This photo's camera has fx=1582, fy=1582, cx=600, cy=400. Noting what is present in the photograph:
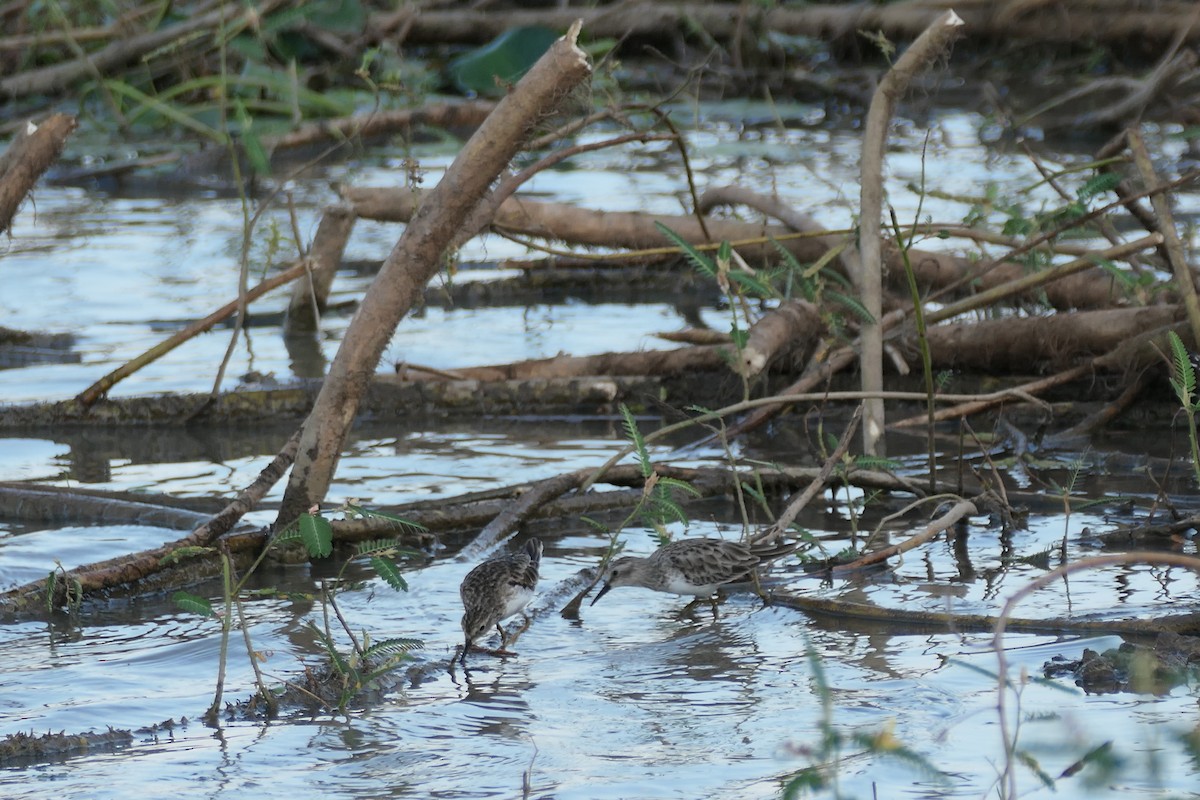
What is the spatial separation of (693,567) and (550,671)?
2.11 ft

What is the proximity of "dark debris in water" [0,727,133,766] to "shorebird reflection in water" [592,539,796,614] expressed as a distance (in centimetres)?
158

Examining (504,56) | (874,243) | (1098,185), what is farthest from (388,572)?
(504,56)

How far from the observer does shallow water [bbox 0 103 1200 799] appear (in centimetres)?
336

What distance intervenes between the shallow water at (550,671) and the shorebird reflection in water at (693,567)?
0.38 ft

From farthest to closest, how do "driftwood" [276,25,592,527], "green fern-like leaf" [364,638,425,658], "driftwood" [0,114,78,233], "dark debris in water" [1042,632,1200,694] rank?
1. "driftwood" [0,114,78,233]
2. "driftwood" [276,25,592,527]
3. "green fern-like leaf" [364,638,425,658]
4. "dark debris in water" [1042,632,1200,694]

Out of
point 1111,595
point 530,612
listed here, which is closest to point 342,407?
point 530,612

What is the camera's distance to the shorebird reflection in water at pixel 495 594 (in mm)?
4207

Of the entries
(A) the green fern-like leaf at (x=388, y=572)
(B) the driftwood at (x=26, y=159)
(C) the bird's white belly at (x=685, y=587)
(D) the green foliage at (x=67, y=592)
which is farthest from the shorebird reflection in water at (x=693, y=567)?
(B) the driftwood at (x=26, y=159)

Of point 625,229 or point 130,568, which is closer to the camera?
point 130,568

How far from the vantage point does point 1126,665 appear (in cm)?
376

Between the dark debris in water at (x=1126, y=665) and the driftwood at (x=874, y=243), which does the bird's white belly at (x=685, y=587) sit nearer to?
the dark debris in water at (x=1126, y=665)

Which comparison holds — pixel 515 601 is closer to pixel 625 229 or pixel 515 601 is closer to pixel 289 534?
pixel 289 534

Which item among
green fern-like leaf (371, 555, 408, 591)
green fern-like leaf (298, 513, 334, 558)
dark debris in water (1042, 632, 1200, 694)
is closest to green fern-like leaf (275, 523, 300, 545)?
green fern-like leaf (298, 513, 334, 558)

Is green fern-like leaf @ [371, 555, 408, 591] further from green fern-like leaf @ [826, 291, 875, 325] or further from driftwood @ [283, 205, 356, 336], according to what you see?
driftwood @ [283, 205, 356, 336]
